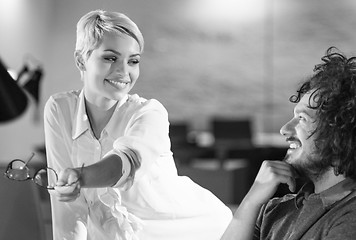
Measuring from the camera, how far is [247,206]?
1.31 m

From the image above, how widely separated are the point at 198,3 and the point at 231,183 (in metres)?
5.66

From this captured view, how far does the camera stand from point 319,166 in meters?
1.22

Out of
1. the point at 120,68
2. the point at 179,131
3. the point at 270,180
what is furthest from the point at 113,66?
the point at 179,131

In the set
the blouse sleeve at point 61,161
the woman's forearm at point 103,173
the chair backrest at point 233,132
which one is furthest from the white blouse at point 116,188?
the chair backrest at point 233,132

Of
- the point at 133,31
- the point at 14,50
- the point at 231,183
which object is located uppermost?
the point at 133,31

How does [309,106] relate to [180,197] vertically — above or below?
above

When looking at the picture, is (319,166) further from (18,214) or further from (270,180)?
(18,214)

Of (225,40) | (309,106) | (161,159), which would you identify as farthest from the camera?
(225,40)

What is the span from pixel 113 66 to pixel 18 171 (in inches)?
Answer: 10.8

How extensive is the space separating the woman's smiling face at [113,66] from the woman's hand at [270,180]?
31 centimetres

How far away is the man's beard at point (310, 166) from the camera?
1212 mm

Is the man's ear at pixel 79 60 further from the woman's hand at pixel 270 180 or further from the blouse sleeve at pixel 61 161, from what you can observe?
the woman's hand at pixel 270 180

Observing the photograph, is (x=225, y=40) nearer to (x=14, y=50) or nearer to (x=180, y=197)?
(x=14, y=50)

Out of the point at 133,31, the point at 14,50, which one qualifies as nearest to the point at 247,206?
the point at 133,31
